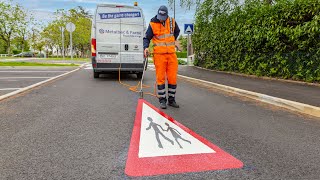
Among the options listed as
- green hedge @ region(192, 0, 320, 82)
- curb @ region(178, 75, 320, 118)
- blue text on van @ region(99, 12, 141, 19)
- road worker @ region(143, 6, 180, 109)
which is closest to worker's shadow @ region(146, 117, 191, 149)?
road worker @ region(143, 6, 180, 109)

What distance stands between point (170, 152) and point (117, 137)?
34.5 inches

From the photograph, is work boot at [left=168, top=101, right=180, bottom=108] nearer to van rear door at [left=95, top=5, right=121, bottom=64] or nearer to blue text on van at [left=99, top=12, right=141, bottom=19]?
van rear door at [left=95, top=5, right=121, bottom=64]

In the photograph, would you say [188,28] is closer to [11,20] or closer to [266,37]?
[266,37]

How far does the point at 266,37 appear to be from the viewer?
980 centimetres

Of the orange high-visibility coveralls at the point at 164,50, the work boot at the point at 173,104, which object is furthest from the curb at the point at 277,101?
the orange high-visibility coveralls at the point at 164,50

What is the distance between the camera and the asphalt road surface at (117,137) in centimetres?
261

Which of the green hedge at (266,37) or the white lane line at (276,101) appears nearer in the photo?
the white lane line at (276,101)

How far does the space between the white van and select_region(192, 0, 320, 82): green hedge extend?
440 cm

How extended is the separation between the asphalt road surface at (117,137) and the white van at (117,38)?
4.39 meters

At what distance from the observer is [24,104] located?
5.75 metres

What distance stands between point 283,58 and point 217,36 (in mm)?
4965

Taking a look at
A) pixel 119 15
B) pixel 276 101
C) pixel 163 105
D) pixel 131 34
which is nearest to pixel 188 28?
pixel 131 34

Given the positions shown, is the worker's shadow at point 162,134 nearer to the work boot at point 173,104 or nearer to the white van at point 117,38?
the work boot at point 173,104

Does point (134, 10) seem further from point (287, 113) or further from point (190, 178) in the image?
point (190, 178)
